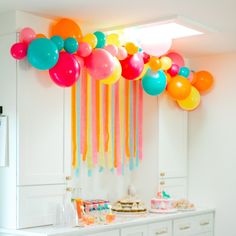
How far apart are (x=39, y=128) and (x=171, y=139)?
5.70 feet

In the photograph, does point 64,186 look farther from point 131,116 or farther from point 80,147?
point 131,116

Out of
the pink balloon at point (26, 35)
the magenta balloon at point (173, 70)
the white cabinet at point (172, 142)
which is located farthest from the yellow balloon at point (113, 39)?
the white cabinet at point (172, 142)

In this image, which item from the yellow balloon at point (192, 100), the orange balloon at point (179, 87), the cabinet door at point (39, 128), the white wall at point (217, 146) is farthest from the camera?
the white wall at point (217, 146)

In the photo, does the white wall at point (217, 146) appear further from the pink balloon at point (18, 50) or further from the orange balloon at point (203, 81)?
the pink balloon at point (18, 50)

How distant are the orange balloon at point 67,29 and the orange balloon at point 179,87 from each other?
125 cm

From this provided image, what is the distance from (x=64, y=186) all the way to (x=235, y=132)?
1.93 metres

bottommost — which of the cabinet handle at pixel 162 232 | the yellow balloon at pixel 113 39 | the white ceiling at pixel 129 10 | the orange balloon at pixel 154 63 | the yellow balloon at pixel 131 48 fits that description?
the cabinet handle at pixel 162 232

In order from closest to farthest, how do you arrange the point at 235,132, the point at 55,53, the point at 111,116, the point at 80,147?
the point at 55,53 → the point at 80,147 → the point at 111,116 → the point at 235,132

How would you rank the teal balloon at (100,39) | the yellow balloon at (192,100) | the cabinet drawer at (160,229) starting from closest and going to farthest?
the teal balloon at (100,39), the cabinet drawer at (160,229), the yellow balloon at (192,100)

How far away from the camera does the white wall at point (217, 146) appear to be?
16.3 feet

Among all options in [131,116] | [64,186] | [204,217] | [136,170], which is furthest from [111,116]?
[204,217]

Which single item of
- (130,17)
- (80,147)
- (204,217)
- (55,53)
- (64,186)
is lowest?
(204,217)

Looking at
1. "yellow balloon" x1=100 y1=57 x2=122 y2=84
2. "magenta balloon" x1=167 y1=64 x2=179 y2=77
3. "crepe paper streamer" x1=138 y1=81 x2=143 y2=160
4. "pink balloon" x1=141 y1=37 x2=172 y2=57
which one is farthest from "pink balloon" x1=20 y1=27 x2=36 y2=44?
"crepe paper streamer" x1=138 y1=81 x2=143 y2=160

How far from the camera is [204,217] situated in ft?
16.1
